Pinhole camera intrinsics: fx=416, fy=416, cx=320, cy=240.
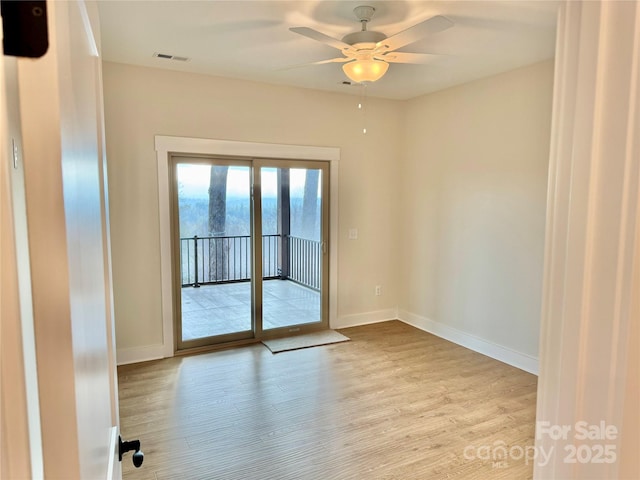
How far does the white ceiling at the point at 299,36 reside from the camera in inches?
103

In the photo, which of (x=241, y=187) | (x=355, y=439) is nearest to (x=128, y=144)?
(x=241, y=187)

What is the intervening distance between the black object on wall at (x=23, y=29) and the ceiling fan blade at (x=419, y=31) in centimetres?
221

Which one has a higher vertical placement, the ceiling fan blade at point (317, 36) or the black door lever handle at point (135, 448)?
the ceiling fan blade at point (317, 36)

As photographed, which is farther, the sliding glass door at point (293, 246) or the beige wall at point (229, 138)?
the sliding glass door at point (293, 246)

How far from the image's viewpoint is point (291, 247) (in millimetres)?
4938

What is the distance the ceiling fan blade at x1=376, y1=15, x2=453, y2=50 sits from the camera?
2203 millimetres

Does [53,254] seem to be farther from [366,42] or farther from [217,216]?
[217,216]

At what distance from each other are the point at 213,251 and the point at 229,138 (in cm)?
121

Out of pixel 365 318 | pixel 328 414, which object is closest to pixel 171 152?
pixel 328 414

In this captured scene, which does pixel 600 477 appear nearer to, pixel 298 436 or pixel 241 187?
pixel 298 436
